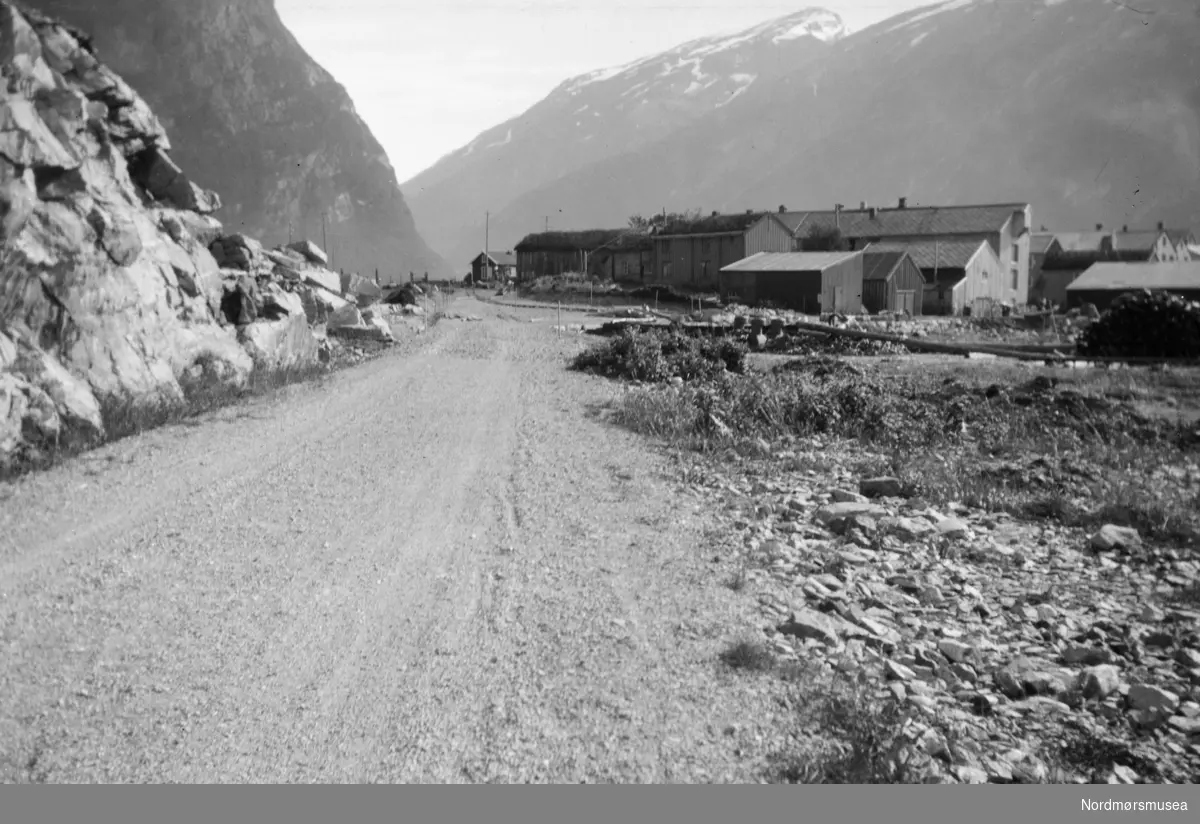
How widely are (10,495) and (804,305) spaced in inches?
1804

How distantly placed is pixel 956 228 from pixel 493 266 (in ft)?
162

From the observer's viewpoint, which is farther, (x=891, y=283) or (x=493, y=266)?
(x=493, y=266)

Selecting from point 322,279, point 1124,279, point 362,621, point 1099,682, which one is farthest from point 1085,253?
point 362,621

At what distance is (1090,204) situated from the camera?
103 meters

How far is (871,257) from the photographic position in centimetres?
5653

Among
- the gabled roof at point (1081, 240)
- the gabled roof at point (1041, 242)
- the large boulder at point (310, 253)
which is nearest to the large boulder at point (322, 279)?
the large boulder at point (310, 253)

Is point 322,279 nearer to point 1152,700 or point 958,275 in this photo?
point 1152,700

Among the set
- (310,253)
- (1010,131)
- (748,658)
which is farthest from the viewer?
(1010,131)

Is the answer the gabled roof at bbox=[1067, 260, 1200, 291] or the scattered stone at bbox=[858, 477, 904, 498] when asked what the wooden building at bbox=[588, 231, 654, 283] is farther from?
the scattered stone at bbox=[858, 477, 904, 498]

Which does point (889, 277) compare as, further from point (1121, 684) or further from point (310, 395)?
point (1121, 684)

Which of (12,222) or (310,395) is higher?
(12,222)

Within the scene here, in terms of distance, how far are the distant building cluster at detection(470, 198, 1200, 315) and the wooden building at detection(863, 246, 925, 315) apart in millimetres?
65

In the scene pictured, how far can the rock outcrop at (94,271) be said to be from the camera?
11.0 meters

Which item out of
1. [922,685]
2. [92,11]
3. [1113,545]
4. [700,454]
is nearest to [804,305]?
[92,11]
